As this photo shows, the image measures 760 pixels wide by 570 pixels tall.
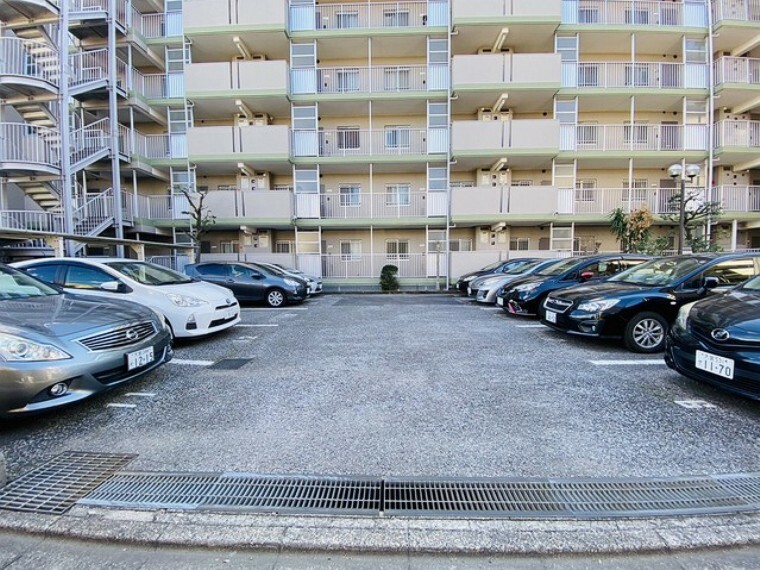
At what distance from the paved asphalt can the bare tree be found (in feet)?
34.1

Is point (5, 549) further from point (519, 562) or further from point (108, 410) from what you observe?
point (519, 562)

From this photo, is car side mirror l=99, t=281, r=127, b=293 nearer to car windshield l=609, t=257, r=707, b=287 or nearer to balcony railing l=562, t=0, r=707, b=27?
car windshield l=609, t=257, r=707, b=287

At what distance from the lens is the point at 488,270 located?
14.1 meters

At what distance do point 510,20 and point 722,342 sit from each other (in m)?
15.8

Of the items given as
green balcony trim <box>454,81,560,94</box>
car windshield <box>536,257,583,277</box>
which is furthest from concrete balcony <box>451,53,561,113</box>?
car windshield <box>536,257,583,277</box>

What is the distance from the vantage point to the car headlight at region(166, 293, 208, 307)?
5.98 m

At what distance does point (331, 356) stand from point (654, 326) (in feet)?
15.5

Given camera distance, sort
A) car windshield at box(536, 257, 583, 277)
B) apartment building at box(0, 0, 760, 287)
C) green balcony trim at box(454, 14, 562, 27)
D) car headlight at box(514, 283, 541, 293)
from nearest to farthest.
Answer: car headlight at box(514, 283, 541, 293), car windshield at box(536, 257, 583, 277), green balcony trim at box(454, 14, 562, 27), apartment building at box(0, 0, 760, 287)

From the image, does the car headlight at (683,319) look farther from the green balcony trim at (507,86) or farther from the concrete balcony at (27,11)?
the concrete balcony at (27,11)

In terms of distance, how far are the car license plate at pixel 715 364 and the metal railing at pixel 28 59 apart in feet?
58.8

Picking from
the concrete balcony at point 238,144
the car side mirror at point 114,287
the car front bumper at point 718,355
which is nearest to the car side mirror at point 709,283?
the car front bumper at point 718,355

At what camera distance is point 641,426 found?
3.22 metres

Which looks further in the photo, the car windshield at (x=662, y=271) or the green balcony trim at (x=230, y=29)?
the green balcony trim at (x=230, y=29)

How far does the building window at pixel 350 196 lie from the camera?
16109 mm
